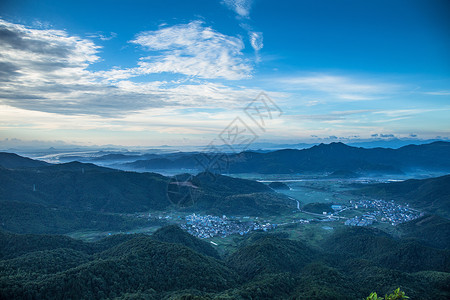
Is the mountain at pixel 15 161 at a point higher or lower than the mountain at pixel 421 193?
higher

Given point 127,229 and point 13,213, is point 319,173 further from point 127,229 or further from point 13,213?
point 13,213

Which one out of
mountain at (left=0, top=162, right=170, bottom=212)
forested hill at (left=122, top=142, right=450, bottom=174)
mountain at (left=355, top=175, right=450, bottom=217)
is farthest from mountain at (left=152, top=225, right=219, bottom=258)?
forested hill at (left=122, top=142, right=450, bottom=174)

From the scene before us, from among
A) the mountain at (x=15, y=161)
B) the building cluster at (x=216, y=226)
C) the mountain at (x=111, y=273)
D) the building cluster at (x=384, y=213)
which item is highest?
the mountain at (x=15, y=161)

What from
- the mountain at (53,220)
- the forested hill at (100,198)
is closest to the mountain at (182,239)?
the mountain at (53,220)

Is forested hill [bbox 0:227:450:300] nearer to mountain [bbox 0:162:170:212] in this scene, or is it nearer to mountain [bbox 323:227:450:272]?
mountain [bbox 323:227:450:272]

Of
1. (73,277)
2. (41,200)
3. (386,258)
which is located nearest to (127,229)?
(41,200)

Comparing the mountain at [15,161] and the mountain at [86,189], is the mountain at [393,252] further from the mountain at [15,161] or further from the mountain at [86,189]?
the mountain at [15,161]
